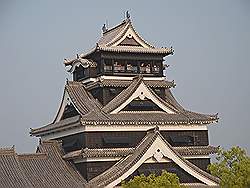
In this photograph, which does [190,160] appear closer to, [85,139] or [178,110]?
[178,110]

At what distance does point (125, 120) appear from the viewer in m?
27.6

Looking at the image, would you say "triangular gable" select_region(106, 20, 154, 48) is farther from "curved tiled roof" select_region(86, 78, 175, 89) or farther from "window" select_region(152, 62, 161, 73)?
"curved tiled roof" select_region(86, 78, 175, 89)

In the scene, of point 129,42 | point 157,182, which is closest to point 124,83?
point 129,42

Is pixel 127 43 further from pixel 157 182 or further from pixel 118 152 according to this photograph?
→ pixel 157 182

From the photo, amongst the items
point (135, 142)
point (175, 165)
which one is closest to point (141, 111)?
point (135, 142)

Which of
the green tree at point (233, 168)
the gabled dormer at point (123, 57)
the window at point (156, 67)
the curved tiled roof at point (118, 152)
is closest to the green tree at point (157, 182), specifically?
the green tree at point (233, 168)

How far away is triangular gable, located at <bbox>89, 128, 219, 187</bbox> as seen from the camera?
25730 millimetres

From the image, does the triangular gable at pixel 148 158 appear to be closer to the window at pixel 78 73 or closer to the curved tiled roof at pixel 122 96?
the curved tiled roof at pixel 122 96

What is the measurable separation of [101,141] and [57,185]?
3.23 meters

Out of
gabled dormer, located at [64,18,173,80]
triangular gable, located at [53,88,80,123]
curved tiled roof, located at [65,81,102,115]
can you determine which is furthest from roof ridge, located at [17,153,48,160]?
gabled dormer, located at [64,18,173,80]

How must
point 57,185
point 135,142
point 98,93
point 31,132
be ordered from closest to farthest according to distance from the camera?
point 57,185
point 135,142
point 98,93
point 31,132

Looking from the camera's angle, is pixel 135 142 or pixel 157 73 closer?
pixel 135 142

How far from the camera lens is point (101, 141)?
27.5m

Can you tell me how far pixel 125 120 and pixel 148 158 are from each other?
2329mm
